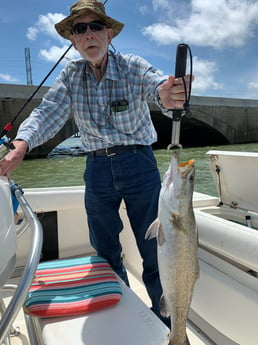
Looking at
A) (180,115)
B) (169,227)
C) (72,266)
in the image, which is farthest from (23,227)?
(180,115)

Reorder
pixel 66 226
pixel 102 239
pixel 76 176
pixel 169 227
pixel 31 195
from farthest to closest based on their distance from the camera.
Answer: pixel 76 176 → pixel 66 226 → pixel 31 195 → pixel 102 239 → pixel 169 227

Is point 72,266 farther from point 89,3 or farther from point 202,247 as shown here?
point 89,3

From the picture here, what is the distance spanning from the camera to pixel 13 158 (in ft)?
6.24

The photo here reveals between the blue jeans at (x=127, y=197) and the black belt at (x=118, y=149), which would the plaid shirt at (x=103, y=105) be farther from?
the blue jeans at (x=127, y=197)

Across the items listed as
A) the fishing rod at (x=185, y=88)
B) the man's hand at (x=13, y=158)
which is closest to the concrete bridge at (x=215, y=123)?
the man's hand at (x=13, y=158)

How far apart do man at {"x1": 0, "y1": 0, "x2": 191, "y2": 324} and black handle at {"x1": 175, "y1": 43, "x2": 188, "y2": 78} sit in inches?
22.6

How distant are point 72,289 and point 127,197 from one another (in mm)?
703

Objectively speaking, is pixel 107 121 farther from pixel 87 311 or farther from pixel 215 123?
pixel 215 123

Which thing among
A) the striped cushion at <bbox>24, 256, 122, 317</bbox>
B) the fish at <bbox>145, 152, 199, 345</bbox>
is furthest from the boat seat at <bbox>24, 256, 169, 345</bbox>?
the fish at <bbox>145, 152, 199, 345</bbox>

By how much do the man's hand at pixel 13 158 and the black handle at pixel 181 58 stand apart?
102 cm

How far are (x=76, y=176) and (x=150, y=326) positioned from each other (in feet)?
34.4

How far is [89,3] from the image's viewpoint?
217 centimetres

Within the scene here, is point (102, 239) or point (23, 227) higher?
point (23, 227)

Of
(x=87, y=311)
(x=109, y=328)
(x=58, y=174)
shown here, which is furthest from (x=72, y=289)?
(x=58, y=174)
